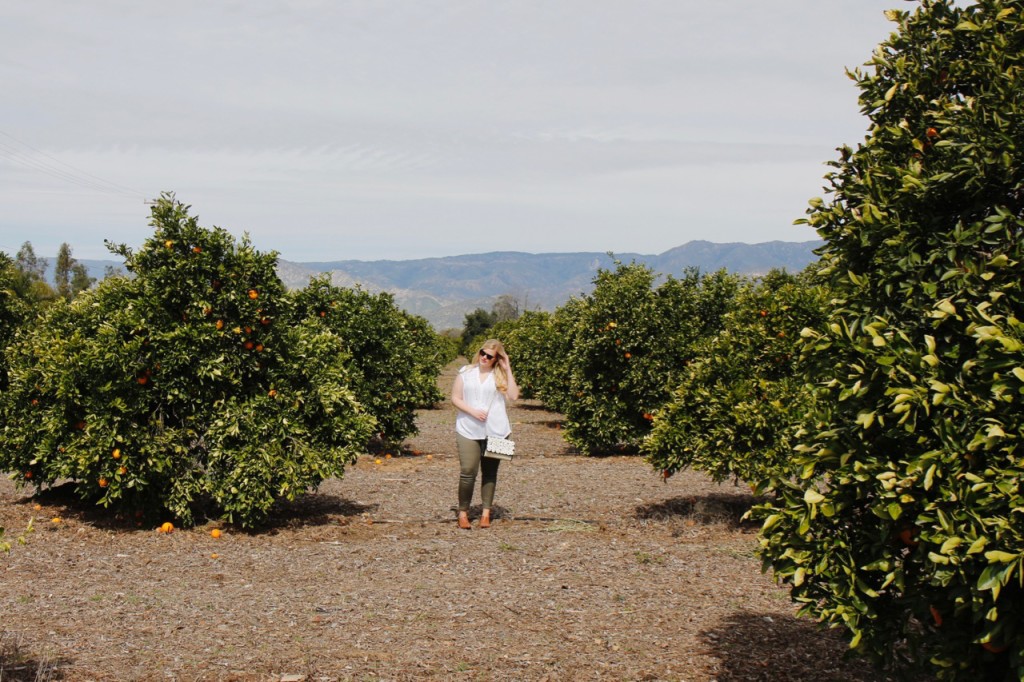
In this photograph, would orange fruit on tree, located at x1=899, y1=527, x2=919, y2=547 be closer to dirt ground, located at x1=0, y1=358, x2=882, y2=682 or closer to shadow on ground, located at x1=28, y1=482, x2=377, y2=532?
dirt ground, located at x1=0, y1=358, x2=882, y2=682

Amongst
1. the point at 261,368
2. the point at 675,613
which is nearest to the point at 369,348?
the point at 261,368

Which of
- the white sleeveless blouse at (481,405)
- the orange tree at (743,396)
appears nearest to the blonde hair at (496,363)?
the white sleeveless blouse at (481,405)

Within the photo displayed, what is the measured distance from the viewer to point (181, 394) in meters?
8.44

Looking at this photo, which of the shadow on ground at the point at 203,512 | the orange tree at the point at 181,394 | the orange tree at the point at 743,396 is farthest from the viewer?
the shadow on ground at the point at 203,512

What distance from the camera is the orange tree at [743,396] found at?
343 inches

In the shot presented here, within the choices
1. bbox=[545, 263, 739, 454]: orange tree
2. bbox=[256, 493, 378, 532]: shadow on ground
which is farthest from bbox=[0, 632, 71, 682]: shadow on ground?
bbox=[545, 263, 739, 454]: orange tree

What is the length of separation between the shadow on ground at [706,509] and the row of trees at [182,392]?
381cm

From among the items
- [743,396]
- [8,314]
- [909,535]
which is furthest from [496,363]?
[8,314]

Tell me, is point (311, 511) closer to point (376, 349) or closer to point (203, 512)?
point (203, 512)

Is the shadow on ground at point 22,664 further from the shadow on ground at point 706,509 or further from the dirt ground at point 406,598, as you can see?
the shadow on ground at point 706,509

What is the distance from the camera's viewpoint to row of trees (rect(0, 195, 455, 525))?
8312 millimetres

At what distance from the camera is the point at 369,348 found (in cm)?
1644

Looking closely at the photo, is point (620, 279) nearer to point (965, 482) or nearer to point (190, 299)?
point (190, 299)

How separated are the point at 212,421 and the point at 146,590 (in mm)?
2081
